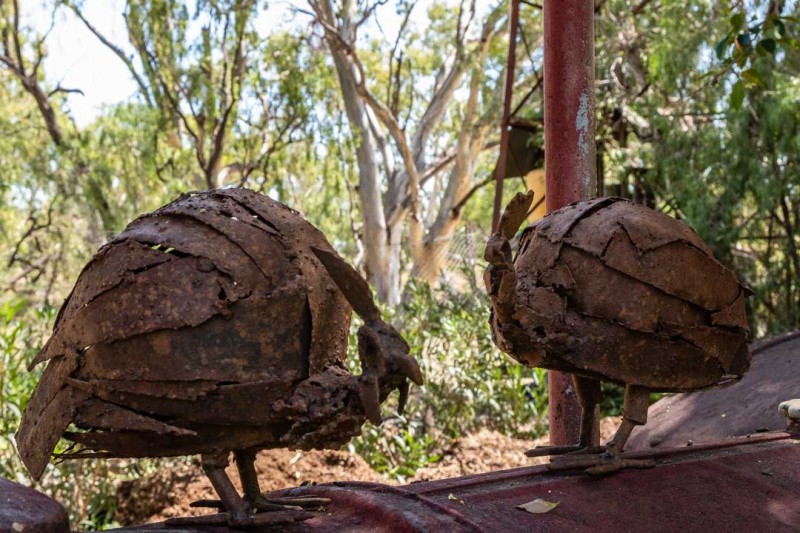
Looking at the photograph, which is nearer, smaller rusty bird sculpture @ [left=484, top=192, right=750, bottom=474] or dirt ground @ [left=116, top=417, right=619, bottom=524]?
smaller rusty bird sculpture @ [left=484, top=192, right=750, bottom=474]

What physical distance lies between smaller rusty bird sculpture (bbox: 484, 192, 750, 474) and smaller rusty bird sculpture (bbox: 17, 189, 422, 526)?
0.67 metres

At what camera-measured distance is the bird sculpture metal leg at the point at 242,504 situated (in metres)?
2.22

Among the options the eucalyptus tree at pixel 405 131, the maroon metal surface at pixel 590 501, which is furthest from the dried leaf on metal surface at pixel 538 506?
the eucalyptus tree at pixel 405 131

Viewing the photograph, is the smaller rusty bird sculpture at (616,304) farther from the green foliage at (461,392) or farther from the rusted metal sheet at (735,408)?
the green foliage at (461,392)

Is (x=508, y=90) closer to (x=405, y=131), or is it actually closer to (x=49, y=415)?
(x=49, y=415)

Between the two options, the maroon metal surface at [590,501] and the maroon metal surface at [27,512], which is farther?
the maroon metal surface at [590,501]

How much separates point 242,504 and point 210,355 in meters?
0.47

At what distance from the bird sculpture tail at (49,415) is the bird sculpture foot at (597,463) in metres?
1.63

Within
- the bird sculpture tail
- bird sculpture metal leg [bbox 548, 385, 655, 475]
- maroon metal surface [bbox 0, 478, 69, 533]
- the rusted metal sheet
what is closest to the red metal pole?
the rusted metal sheet

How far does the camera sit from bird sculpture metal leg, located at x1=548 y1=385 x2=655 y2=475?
9.35ft

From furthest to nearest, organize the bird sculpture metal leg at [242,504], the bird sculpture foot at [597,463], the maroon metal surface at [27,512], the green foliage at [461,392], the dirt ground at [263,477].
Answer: the green foliage at [461,392], the dirt ground at [263,477], the bird sculpture foot at [597,463], the bird sculpture metal leg at [242,504], the maroon metal surface at [27,512]

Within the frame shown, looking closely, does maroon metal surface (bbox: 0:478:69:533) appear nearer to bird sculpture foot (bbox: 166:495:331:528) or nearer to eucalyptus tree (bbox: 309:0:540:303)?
bird sculpture foot (bbox: 166:495:331:528)

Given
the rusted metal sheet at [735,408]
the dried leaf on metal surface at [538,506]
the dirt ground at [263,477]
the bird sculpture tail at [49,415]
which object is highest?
the bird sculpture tail at [49,415]

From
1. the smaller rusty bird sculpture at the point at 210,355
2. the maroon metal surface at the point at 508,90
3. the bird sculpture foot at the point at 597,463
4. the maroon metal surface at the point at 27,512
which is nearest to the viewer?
the maroon metal surface at the point at 27,512
